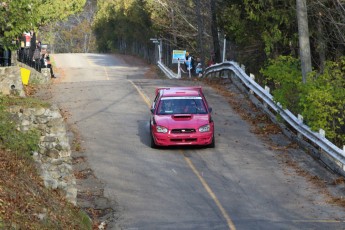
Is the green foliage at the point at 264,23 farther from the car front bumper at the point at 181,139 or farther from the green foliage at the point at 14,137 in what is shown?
the green foliage at the point at 14,137

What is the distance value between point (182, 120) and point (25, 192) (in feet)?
31.1

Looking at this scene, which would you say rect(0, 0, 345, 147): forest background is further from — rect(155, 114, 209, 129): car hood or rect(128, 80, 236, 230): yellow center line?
rect(128, 80, 236, 230): yellow center line

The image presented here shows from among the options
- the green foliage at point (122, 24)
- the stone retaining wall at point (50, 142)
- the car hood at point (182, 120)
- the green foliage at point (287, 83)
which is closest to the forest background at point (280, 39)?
the green foliage at point (287, 83)

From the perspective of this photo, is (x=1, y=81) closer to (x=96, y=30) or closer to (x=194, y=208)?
(x=194, y=208)

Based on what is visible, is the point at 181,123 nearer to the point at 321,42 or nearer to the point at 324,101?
the point at 324,101

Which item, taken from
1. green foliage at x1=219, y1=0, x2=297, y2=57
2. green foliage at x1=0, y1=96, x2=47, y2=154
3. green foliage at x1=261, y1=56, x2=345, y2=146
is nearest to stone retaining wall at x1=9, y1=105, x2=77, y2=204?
green foliage at x1=0, y1=96, x2=47, y2=154

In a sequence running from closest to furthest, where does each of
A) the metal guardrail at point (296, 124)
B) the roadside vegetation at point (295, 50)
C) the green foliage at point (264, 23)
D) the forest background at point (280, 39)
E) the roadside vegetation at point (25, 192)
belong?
the roadside vegetation at point (25, 192) → the metal guardrail at point (296, 124) → the roadside vegetation at point (295, 50) → the forest background at point (280, 39) → the green foliage at point (264, 23)

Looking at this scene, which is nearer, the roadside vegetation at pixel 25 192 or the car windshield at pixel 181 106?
the roadside vegetation at pixel 25 192

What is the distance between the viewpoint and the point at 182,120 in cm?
2075

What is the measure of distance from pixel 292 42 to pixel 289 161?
1064cm

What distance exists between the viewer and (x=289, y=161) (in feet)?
65.8

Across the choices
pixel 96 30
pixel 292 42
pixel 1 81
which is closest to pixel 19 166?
pixel 1 81

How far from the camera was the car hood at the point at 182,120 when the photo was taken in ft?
67.2

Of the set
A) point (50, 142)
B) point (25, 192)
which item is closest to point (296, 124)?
point (50, 142)
